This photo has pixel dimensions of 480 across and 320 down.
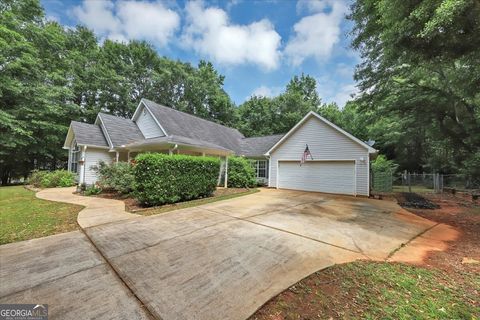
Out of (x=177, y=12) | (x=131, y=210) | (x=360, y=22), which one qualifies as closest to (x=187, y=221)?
(x=131, y=210)

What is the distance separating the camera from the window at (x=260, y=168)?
57.7ft

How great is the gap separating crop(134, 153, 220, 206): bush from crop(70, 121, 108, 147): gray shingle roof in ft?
29.0

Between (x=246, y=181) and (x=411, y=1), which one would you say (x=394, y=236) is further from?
(x=246, y=181)

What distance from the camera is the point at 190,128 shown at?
56.3 feet

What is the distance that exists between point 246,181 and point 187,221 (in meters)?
8.84

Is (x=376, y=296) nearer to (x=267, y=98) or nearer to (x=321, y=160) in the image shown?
(x=321, y=160)

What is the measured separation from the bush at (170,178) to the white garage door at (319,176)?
21.4 ft

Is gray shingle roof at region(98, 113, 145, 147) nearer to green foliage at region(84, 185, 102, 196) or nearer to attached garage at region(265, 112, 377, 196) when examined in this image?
green foliage at region(84, 185, 102, 196)

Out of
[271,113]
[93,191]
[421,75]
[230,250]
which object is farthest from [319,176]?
[271,113]

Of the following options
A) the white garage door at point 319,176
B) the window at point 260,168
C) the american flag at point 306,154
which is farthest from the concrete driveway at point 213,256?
the window at point 260,168

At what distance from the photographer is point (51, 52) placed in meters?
21.1

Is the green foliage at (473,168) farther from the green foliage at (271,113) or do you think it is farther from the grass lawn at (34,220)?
the grass lawn at (34,220)

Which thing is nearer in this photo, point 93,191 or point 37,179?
point 93,191

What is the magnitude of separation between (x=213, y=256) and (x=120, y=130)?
15.2m
